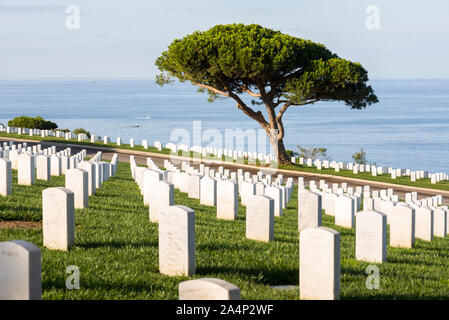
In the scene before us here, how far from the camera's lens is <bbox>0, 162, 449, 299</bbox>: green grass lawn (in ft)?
20.6

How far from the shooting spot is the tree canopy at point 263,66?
34750 millimetres

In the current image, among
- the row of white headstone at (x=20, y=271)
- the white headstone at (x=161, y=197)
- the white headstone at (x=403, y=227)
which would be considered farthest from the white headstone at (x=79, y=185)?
the row of white headstone at (x=20, y=271)

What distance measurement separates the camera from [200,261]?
749 cm

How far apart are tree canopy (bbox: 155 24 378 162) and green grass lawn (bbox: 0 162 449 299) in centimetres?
2370

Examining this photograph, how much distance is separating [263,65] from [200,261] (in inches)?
1089

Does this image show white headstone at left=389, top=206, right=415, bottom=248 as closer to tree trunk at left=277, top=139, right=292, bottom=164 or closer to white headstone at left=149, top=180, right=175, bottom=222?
white headstone at left=149, top=180, right=175, bottom=222

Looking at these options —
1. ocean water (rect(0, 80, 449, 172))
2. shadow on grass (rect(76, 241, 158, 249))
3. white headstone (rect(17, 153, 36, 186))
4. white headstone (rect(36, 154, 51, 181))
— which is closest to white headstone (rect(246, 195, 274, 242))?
shadow on grass (rect(76, 241, 158, 249))

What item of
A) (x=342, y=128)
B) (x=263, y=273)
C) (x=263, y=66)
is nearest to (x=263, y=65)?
(x=263, y=66)

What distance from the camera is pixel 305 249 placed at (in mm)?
6285

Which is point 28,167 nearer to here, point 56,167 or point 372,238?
point 56,167

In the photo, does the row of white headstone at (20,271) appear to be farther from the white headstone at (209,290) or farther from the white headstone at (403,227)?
the white headstone at (403,227)

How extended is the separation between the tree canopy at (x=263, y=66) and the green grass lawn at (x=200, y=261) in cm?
2370

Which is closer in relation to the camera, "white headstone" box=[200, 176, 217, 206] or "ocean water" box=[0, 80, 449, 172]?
"white headstone" box=[200, 176, 217, 206]

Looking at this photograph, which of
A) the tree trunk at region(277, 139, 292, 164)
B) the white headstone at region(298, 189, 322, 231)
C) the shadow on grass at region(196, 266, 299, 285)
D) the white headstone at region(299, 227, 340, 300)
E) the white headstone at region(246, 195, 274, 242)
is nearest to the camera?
the white headstone at region(299, 227, 340, 300)
